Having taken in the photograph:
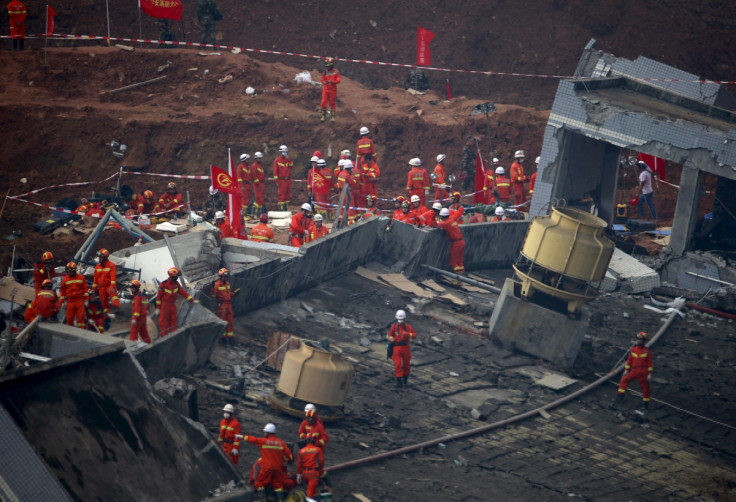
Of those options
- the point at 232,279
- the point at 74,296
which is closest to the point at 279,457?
the point at 74,296

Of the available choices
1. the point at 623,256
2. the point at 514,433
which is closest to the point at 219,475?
the point at 514,433

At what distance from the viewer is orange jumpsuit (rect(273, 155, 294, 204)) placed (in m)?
22.8

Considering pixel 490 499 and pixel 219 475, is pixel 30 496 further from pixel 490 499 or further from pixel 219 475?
pixel 490 499

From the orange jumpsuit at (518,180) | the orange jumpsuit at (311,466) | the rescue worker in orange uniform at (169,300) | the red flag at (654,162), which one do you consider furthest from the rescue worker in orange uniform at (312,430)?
the red flag at (654,162)

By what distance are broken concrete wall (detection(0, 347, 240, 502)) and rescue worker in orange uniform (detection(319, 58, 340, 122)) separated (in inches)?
685

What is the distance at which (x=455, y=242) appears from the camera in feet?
66.3

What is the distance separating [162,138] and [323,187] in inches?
293

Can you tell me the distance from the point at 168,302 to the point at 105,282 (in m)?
1.18

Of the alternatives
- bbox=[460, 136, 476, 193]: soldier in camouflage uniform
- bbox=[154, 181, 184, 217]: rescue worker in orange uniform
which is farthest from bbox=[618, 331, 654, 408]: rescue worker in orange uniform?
bbox=[460, 136, 476, 193]: soldier in camouflage uniform

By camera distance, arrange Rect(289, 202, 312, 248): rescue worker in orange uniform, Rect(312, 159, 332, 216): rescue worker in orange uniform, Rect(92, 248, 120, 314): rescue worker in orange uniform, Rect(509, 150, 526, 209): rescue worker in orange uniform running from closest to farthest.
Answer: Rect(92, 248, 120, 314): rescue worker in orange uniform
Rect(289, 202, 312, 248): rescue worker in orange uniform
Rect(312, 159, 332, 216): rescue worker in orange uniform
Rect(509, 150, 526, 209): rescue worker in orange uniform

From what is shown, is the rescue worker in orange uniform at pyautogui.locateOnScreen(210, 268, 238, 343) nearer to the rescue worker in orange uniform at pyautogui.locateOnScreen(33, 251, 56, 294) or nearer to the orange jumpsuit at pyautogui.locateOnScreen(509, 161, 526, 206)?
the rescue worker in orange uniform at pyautogui.locateOnScreen(33, 251, 56, 294)

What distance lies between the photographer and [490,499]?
38.7 ft

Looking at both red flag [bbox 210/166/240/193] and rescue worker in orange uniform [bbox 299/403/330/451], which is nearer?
rescue worker in orange uniform [bbox 299/403/330/451]

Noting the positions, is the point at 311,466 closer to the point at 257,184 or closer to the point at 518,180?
the point at 257,184
